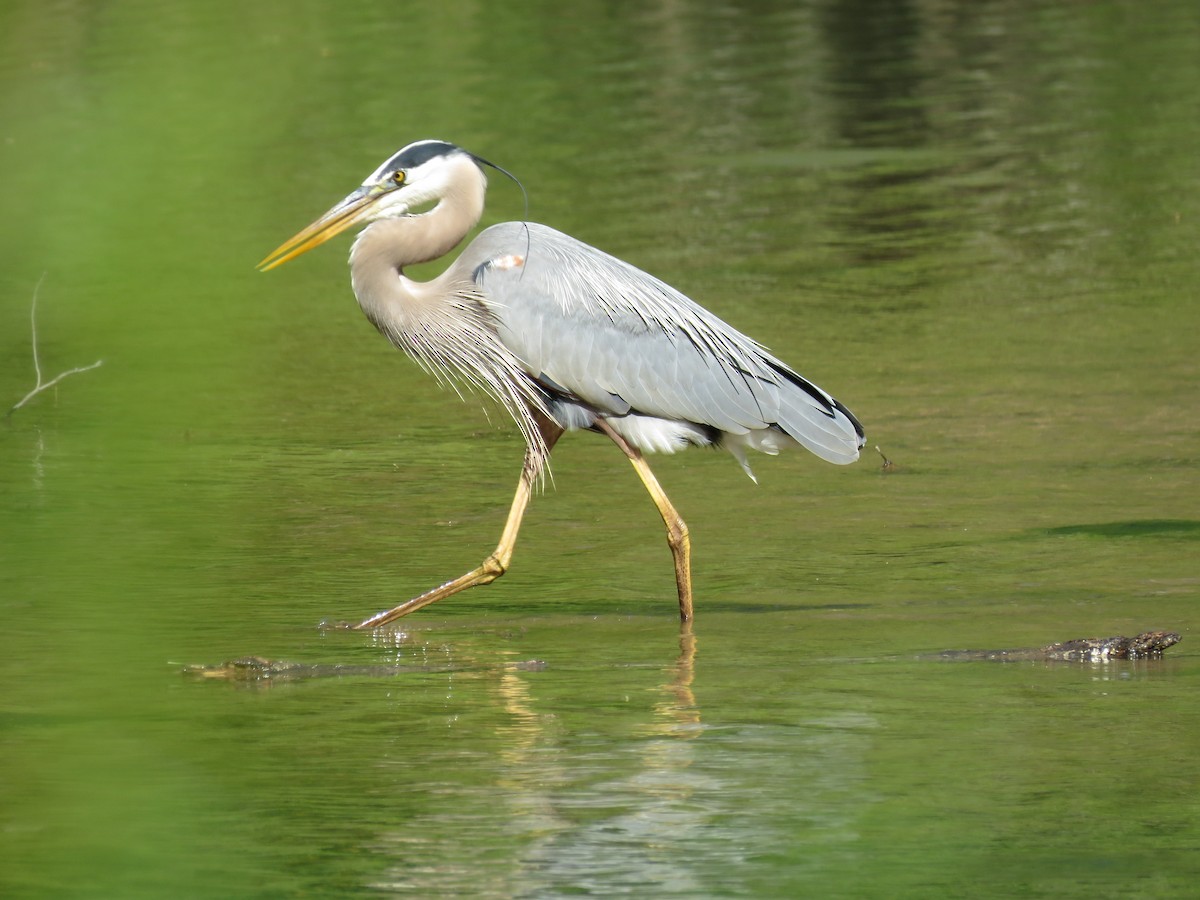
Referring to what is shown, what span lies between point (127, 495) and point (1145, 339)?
874 cm

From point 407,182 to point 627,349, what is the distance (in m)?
0.94

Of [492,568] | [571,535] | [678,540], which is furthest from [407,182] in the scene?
[571,535]

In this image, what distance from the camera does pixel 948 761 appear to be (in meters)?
4.70

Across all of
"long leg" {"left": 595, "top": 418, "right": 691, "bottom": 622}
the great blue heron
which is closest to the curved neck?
the great blue heron

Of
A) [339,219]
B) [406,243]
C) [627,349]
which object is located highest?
[339,219]

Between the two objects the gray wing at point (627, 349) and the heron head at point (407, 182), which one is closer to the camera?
the heron head at point (407, 182)

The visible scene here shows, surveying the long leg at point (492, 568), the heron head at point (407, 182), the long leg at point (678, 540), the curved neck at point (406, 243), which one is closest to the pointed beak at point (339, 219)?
the heron head at point (407, 182)

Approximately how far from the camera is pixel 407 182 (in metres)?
6.33

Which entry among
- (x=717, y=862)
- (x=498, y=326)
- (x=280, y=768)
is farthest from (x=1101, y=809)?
(x=498, y=326)

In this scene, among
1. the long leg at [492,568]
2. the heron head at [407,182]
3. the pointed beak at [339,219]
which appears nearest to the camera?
the pointed beak at [339,219]

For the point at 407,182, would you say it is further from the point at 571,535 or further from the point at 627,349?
the point at 571,535

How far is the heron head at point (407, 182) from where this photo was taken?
6.14 m

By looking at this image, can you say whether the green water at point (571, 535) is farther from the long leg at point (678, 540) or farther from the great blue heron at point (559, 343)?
the great blue heron at point (559, 343)

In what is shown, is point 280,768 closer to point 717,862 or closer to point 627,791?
point 627,791
